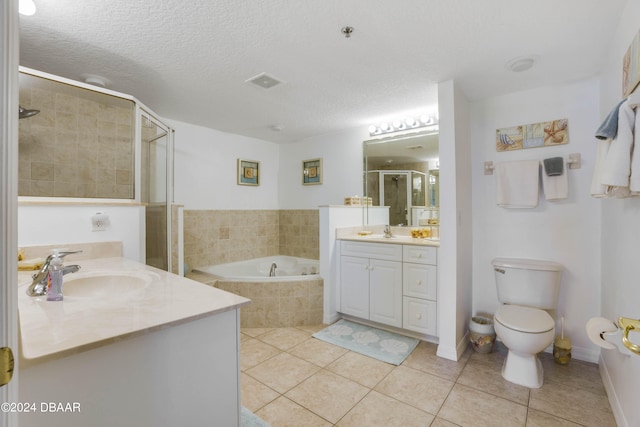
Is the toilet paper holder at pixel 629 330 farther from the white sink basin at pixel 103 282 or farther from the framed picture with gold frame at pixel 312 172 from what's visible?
the framed picture with gold frame at pixel 312 172

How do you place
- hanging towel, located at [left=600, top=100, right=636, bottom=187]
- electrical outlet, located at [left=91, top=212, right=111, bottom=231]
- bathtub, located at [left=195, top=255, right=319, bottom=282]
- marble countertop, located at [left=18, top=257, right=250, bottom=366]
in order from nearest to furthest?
marble countertop, located at [left=18, top=257, right=250, bottom=366], hanging towel, located at [left=600, top=100, right=636, bottom=187], electrical outlet, located at [left=91, top=212, right=111, bottom=231], bathtub, located at [left=195, top=255, right=319, bottom=282]

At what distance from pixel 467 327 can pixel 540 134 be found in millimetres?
1724

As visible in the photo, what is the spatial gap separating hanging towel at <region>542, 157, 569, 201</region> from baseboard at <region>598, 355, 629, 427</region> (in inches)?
46.1

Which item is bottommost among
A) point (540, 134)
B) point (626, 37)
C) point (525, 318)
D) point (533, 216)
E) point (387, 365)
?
point (387, 365)

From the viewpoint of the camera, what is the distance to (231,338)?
101 centimetres

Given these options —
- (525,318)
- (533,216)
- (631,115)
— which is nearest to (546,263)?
(533,216)

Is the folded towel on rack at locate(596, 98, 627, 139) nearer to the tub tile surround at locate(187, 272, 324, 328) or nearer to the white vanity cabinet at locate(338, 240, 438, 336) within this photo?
the white vanity cabinet at locate(338, 240, 438, 336)

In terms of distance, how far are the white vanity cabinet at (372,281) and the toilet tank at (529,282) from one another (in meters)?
0.80

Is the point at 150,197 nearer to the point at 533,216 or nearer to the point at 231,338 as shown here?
the point at 231,338

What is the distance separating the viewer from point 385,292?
269 cm

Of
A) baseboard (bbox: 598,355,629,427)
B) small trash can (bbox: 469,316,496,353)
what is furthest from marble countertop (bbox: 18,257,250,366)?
small trash can (bbox: 469,316,496,353)

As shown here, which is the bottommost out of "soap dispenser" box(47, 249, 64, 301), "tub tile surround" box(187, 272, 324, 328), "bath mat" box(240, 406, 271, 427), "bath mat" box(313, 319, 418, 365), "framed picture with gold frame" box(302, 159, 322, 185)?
"bath mat" box(240, 406, 271, 427)

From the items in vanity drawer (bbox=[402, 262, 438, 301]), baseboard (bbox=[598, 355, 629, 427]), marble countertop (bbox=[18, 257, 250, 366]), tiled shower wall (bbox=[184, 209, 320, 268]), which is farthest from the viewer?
tiled shower wall (bbox=[184, 209, 320, 268])

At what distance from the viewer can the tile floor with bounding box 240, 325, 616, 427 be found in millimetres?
1614
